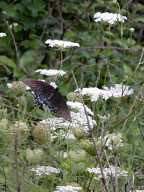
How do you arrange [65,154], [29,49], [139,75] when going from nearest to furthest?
[65,154] → [139,75] → [29,49]

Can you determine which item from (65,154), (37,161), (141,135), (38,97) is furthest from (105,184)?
(141,135)

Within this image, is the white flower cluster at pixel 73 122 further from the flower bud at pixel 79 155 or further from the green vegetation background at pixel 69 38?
the green vegetation background at pixel 69 38

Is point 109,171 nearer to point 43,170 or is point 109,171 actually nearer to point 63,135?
point 43,170


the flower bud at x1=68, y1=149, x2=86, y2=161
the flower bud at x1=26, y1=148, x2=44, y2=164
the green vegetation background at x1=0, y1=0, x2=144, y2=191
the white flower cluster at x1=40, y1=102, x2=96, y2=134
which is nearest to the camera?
the flower bud at x1=26, y1=148, x2=44, y2=164

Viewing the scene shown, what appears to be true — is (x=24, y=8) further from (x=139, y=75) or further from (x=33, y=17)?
(x=139, y=75)

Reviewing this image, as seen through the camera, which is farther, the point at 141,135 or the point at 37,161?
the point at 141,135

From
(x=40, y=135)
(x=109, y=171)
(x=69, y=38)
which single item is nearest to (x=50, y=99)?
(x=40, y=135)

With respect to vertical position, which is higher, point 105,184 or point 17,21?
point 105,184

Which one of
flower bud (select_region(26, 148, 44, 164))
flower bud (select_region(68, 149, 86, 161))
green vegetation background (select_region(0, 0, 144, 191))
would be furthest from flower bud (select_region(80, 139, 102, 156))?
green vegetation background (select_region(0, 0, 144, 191))

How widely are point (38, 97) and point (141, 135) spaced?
937 mm

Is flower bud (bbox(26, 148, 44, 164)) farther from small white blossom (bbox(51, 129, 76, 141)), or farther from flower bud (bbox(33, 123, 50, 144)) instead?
small white blossom (bbox(51, 129, 76, 141))

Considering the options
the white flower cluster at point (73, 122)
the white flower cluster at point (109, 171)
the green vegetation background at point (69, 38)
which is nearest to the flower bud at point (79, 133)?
the white flower cluster at point (73, 122)

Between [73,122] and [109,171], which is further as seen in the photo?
[73,122]

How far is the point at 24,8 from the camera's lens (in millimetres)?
4625
